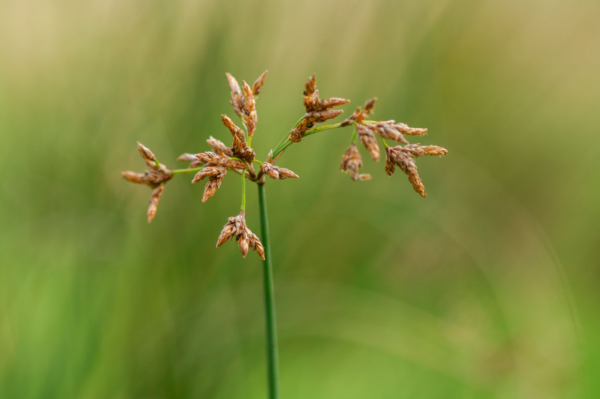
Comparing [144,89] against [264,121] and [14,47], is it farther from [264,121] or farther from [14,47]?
[14,47]

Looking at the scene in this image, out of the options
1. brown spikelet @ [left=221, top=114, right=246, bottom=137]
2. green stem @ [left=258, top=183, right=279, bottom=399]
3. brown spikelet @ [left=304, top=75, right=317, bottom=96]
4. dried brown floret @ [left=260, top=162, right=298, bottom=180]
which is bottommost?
green stem @ [left=258, top=183, right=279, bottom=399]

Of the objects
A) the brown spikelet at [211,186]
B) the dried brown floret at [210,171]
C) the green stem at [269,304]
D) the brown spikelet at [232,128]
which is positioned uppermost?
the brown spikelet at [232,128]

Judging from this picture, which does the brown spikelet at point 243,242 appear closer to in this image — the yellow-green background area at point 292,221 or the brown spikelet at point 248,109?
the brown spikelet at point 248,109

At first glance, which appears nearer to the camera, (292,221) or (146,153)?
(146,153)

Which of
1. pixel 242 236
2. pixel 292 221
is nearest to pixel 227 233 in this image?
pixel 242 236

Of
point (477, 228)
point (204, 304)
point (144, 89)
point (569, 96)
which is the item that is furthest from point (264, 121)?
point (569, 96)

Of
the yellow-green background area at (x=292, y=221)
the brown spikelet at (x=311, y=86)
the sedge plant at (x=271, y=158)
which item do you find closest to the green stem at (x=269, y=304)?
the sedge plant at (x=271, y=158)

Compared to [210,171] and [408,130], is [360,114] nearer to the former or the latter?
[408,130]

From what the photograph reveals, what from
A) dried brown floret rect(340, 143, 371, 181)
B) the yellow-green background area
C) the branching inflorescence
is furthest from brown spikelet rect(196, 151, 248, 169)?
the yellow-green background area

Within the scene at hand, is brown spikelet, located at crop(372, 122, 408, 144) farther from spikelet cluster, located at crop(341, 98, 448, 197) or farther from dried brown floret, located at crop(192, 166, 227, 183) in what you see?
dried brown floret, located at crop(192, 166, 227, 183)
